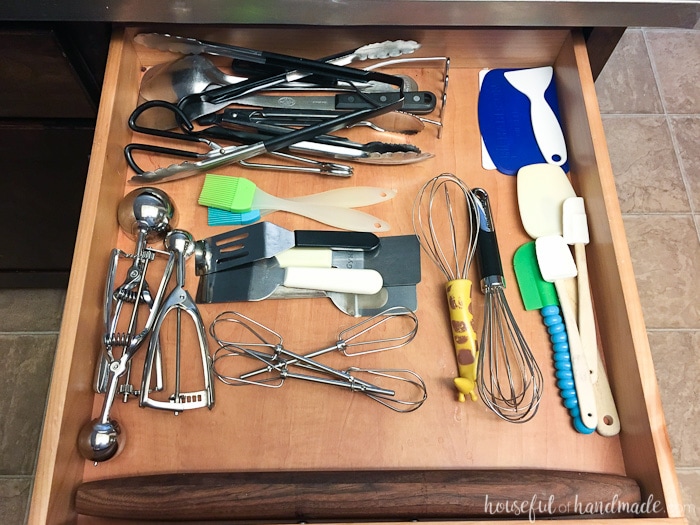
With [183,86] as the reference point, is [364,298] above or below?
below

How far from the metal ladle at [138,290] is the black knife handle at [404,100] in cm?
23

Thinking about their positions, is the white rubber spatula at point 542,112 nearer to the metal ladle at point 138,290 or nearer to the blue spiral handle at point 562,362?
the blue spiral handle at point 562,362

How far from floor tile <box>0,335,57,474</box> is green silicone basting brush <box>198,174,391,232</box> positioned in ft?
2.18

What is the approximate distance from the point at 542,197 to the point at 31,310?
992mm

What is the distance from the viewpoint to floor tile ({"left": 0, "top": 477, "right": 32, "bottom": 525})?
3.16 feet

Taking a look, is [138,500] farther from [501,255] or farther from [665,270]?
[665,270]

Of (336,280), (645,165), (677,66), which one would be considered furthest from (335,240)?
(677,66)

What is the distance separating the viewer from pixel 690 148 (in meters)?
1.25

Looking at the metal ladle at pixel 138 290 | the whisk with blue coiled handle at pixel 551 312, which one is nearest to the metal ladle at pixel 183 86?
the metal ladle at pixel 138 290

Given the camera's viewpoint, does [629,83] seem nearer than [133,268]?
No

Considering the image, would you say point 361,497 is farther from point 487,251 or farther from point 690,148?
point 690,148

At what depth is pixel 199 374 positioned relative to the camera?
557 millimetres

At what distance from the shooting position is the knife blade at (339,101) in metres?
0.67

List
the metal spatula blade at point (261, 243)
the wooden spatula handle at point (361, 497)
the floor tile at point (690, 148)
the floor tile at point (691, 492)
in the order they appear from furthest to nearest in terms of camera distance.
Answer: the floor tile at point (690, 148) → the floor tile at point (691, 492) → the metal spatula blade at point (261, 243) → the wooden spatula handle at point (361, 497)
